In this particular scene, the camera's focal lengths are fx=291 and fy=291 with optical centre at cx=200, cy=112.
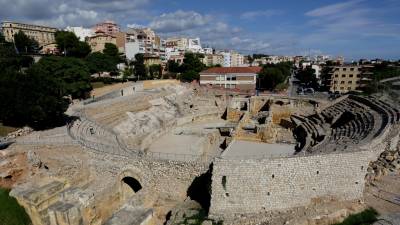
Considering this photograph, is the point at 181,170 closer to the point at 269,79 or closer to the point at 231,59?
the point at 269,79

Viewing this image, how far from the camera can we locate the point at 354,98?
33.4 metres

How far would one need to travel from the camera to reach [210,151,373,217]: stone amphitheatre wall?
1380 cm

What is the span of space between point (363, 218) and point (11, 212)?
17.1m

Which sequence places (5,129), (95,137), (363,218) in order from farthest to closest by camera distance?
(95,137)
(5,129)
(363,218)

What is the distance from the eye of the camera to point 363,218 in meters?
13.3

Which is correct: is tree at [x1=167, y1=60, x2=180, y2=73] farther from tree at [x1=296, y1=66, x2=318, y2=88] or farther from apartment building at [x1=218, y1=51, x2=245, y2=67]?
apartment building at [x1=218, y1=51, x2=245, y2=67]

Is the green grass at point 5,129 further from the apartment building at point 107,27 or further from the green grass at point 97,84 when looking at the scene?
the apartment building at point 107,27

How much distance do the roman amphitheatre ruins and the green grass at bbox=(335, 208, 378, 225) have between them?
2.96ft

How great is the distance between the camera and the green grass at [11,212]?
1440 cm

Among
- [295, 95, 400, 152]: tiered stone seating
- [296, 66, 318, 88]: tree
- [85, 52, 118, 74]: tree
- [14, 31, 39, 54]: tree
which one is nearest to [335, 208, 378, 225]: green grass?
[295, 95, 400, 152]: tiered stone seating

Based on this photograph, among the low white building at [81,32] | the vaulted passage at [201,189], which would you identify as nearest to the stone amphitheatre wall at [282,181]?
the vaulted passage at [201,189]

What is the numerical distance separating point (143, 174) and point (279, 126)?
2075 centimetres

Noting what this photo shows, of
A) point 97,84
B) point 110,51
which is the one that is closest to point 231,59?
point 110,51

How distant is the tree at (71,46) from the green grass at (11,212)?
155 feet
